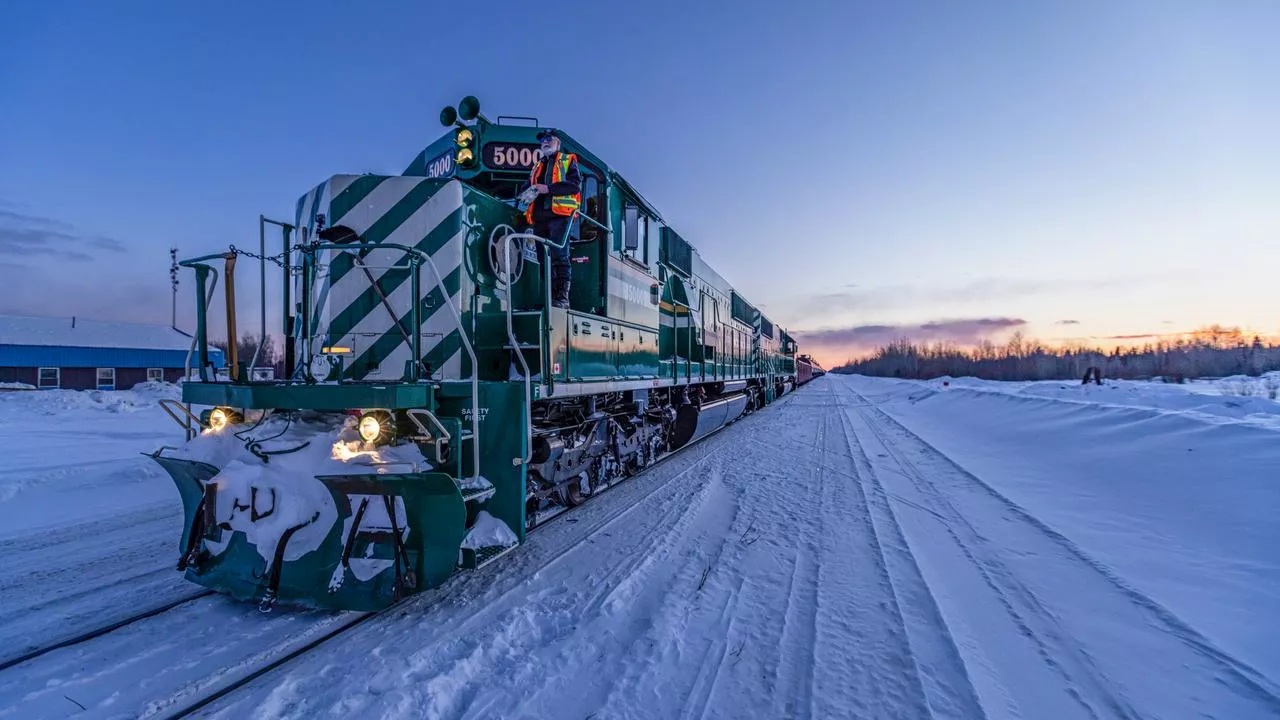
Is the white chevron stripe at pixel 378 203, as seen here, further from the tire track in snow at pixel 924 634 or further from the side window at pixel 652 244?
the tire track in snow at pixel 924 634

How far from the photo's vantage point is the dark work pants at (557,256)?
4.72 m

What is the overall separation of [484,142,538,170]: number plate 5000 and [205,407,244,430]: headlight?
3.11 meters

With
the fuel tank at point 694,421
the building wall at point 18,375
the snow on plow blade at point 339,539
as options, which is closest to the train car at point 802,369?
the fuel tank at point 694,421

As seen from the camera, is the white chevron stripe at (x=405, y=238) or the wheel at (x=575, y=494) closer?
the white chevron stripe at (x=405, y=238)

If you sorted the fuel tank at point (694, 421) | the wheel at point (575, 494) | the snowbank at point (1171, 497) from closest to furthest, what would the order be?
1. the snowbank at point (1171, 497)
2. the wheel at point (575, 494)
3. the fuel tank at point (694, 421)

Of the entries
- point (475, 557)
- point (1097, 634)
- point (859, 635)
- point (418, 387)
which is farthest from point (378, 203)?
point (1097, 634)

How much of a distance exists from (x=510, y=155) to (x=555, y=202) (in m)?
1.13

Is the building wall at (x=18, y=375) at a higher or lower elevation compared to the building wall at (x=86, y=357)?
lower

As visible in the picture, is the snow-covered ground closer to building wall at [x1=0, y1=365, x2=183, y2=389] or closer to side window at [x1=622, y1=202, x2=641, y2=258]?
side window at [x1=622, y1=202, x2=641, y2=258]

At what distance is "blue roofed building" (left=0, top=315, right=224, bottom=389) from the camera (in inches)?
1155

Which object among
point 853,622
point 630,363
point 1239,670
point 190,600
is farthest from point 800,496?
point 190,600

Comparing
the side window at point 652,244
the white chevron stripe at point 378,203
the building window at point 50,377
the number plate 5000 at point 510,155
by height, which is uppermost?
the number plate 5000 at point 510,155

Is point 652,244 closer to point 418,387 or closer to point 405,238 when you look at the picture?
point 405,238

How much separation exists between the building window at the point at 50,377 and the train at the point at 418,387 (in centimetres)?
3828
